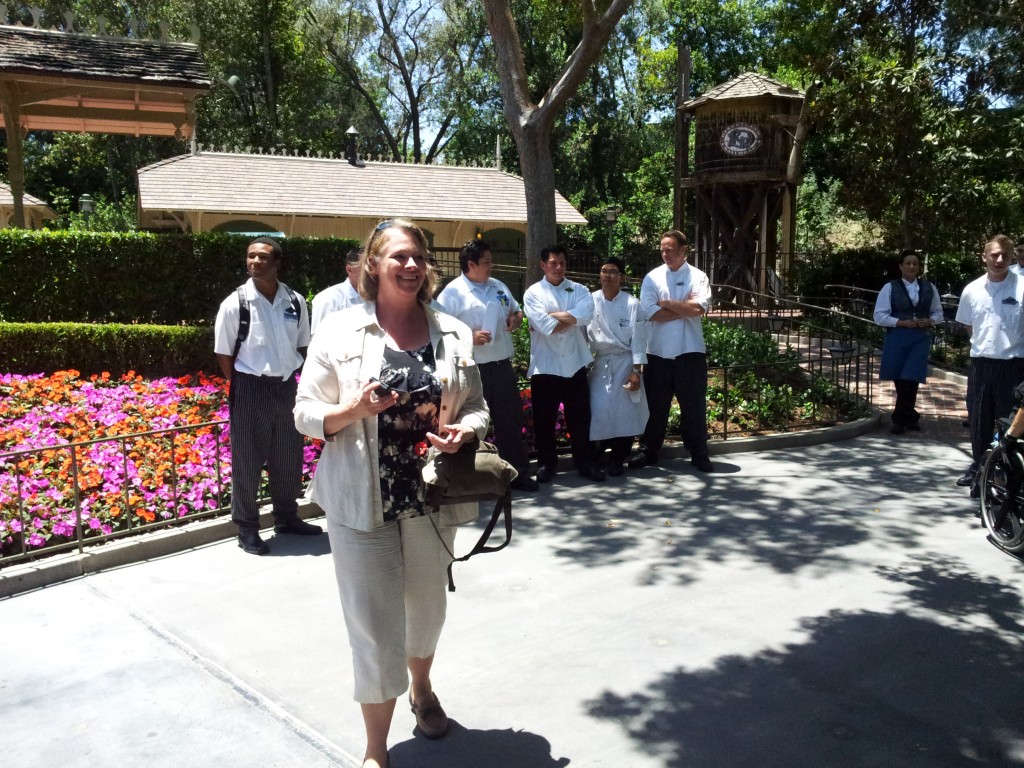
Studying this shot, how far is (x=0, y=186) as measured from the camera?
34.4 m

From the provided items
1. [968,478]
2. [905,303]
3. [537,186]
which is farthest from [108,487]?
[905,303]

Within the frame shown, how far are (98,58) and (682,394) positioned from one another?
1045 cm

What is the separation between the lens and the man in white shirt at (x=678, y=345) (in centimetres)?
853

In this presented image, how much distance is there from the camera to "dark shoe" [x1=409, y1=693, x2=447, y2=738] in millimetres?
3898

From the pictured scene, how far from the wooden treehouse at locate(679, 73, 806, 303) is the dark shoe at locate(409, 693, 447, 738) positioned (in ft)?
68.5

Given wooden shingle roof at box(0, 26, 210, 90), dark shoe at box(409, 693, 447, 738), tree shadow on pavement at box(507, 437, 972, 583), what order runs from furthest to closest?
wooden shingle roof at box(0, 26, 210, 90), tree shadow on pavement at box(507, 437, 972, 583), dark shoe at box(409, 693, 447, 738)

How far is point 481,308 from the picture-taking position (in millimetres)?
7508

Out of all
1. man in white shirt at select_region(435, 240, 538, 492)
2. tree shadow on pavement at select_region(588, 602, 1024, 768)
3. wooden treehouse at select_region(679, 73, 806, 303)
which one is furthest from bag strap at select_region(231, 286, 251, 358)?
wooden treehouse at select_region(679, 73, 806, 303)

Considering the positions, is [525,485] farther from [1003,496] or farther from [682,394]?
[1003,496]

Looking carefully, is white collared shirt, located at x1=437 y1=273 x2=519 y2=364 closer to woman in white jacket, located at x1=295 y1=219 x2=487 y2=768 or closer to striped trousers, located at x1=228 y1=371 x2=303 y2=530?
striped trousers, located at x1=228 y1=371 x2=303 y2=530

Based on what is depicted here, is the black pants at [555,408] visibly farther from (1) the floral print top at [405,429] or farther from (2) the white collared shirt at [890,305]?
(1) the floral print top at [405,429]

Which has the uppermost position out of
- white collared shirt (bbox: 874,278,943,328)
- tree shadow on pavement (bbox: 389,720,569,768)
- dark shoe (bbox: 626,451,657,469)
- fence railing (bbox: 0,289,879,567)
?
white collared shirt (bbox: 874,278,943,328)

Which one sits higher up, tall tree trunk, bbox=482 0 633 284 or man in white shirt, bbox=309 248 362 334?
tall tree trunk, bbox=482 0 633 284

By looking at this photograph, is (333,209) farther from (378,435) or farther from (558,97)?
(378,435)
